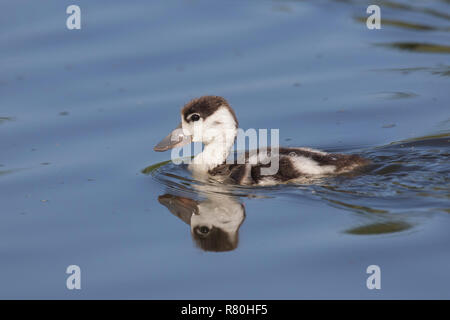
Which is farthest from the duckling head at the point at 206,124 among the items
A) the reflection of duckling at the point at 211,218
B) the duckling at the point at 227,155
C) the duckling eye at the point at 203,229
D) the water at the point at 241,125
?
the duckling eye at the point at 203,229

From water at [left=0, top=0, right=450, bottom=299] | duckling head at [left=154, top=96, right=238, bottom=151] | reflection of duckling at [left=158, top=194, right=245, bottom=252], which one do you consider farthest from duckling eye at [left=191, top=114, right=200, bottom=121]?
reflection of duckling at [left=158, top=194, right=245, bottom=252]

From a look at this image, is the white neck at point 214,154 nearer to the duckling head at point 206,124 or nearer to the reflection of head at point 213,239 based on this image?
the duckling head at point 206,124

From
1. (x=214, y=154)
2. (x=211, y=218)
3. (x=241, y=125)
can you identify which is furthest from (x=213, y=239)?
(x=241, y=125)

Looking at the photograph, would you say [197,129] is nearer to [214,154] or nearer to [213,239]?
[214,154]

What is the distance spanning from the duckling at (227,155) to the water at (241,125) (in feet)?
0.37

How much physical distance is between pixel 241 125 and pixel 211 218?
184 cm

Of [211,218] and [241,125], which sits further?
[241,125]

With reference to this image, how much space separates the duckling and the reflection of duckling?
35 cm

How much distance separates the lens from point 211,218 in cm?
532

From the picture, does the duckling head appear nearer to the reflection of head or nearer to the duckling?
the duckling

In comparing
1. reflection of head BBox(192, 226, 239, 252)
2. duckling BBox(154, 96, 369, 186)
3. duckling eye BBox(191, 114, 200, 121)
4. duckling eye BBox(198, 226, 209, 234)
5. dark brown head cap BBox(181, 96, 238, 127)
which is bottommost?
reflection of head BBox(192, 226, 239, 252)

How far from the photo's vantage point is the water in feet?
14.7

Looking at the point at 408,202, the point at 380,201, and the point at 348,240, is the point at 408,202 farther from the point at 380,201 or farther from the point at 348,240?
the point at 348,240

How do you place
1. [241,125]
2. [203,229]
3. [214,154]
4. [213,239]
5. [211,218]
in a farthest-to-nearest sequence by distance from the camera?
[241,125] → [214,154] → [211,218] → [203,229] → [213,239]
